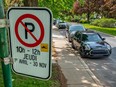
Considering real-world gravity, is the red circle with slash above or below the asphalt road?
above

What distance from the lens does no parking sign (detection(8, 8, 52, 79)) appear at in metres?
2.00

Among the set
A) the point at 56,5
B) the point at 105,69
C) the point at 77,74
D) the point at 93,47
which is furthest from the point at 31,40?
the point at 93,47

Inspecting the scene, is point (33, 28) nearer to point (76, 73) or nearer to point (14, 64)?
point (14, 64)

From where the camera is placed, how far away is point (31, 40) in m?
2.07

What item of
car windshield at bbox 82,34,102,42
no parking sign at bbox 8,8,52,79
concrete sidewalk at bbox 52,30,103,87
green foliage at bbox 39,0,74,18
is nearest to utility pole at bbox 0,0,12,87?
no parking sign at bbox 8,8,52,79

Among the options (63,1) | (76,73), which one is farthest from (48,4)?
(76,73)

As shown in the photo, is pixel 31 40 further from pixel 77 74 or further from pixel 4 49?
pixel 77 74

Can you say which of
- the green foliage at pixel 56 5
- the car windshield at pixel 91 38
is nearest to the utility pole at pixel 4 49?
the green foliage at pixel 56 5

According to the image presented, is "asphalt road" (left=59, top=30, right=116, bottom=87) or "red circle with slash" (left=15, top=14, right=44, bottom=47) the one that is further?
"asphalt road" (left=59, top=30, right=116, bottom=87)

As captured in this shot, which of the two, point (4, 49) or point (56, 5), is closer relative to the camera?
point (4, 49)

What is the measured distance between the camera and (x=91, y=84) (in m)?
8.52

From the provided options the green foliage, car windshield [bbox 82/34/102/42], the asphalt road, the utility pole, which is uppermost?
the utility pole

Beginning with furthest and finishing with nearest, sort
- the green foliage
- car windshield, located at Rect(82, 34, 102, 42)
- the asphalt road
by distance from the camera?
car windshield, located at Rect(82, 34, 102, 42) < the green foliage < the asphalt road

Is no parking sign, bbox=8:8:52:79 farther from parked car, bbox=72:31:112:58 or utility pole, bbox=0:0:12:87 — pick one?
parked car, bbox=72:31:112:58
